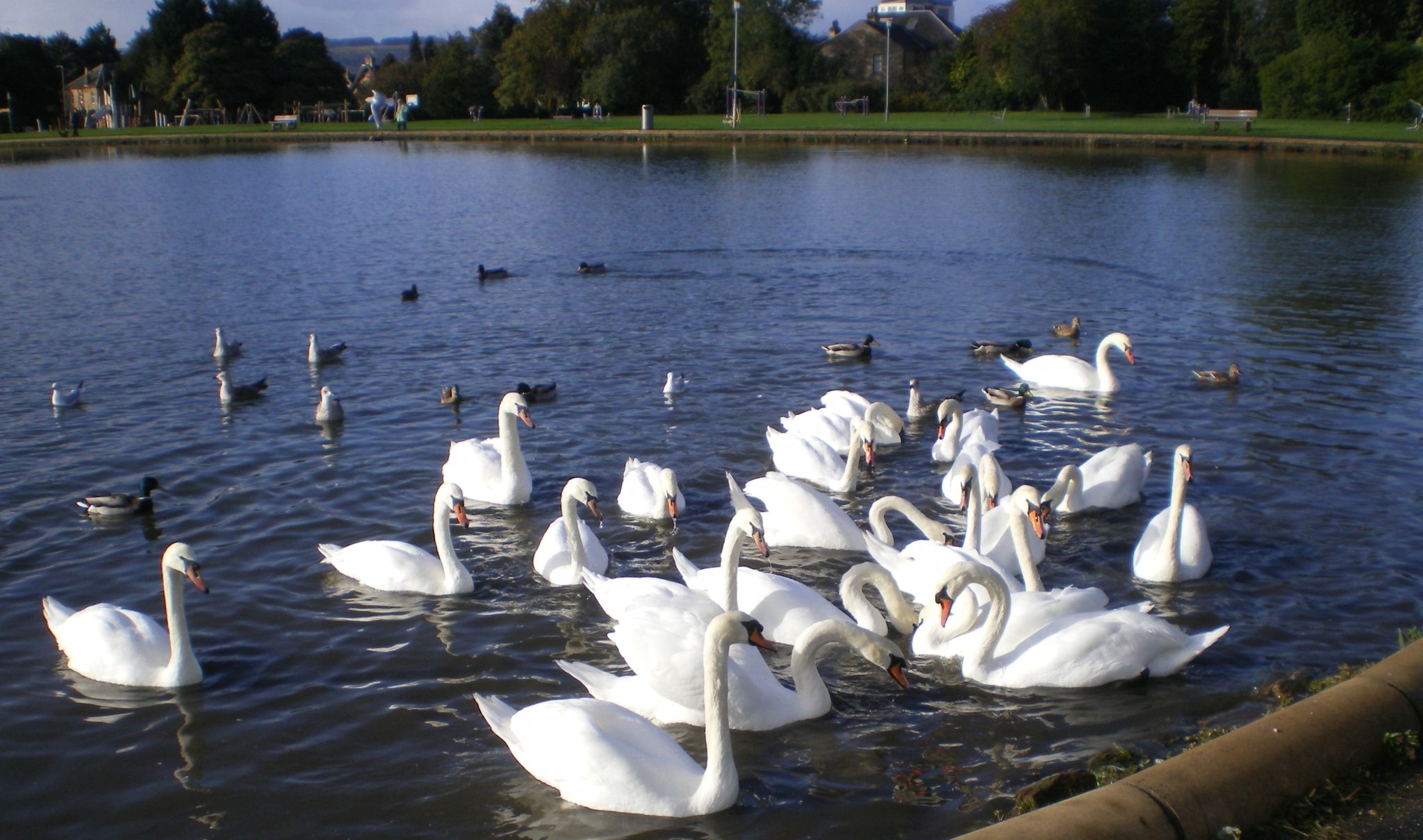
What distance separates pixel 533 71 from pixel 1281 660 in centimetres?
8285

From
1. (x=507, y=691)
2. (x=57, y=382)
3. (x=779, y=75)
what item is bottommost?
(x=507, y=691)

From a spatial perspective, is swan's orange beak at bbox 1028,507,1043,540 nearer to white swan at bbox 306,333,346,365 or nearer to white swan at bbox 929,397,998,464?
white swan at bbox 929,397,998,464

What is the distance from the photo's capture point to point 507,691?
700cm

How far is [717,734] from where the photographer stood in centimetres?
559

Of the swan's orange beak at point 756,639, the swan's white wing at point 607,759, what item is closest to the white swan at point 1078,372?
the swan's orange beak at point 756,639

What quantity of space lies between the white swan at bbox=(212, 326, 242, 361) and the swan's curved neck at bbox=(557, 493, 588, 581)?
346 inches

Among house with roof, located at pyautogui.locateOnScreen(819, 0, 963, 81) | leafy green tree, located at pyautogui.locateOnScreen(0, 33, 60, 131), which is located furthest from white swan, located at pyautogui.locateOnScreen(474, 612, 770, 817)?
leafy green tree, located at pyautogui.locateOnScreen(0, 33, 60, 131)

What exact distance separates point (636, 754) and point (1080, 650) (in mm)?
2742

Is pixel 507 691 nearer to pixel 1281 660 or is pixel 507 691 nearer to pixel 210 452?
pixel 1281 660

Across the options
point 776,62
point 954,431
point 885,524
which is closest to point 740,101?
point 776,62

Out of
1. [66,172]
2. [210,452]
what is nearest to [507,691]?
[210,452]

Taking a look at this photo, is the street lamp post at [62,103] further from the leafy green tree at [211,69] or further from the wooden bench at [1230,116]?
the wooden bench at [1230,116]

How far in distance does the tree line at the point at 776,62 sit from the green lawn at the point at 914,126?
7.94 ft

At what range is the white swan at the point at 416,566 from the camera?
27.1 feet
